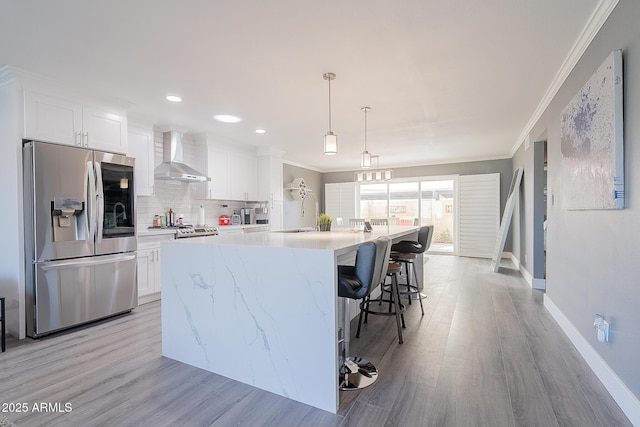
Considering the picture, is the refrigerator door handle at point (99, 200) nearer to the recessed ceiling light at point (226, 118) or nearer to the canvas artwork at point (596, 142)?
the recessed ceiling light at point (226, 118)

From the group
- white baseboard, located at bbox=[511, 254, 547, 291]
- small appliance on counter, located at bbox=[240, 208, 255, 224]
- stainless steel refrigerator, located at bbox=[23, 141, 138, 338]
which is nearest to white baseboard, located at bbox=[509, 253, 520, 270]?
white baseboard, located at bbox=[511, 254, 547, 291]

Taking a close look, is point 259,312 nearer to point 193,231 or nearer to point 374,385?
point 374,385

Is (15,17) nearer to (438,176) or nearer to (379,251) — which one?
(379,251)

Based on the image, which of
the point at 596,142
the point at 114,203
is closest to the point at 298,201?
the point at 114,203

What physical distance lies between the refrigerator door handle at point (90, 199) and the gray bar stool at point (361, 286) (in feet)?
8.96

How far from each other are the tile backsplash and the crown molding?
183 inches

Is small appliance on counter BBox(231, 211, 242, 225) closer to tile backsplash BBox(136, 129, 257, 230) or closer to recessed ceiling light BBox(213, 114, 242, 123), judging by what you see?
tile backsplash BBox(136, 129, 257, 230)

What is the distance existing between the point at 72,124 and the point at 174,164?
151cm

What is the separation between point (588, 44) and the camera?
2324 millimetres

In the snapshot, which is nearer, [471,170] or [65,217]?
[65,217]

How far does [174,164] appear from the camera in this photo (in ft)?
15.2

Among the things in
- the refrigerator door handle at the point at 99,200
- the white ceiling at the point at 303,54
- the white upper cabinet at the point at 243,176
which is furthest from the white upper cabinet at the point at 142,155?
the white upper cabinet at the point at 243,176

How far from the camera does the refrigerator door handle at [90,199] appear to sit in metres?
3.20

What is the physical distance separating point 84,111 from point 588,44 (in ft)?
15.0
